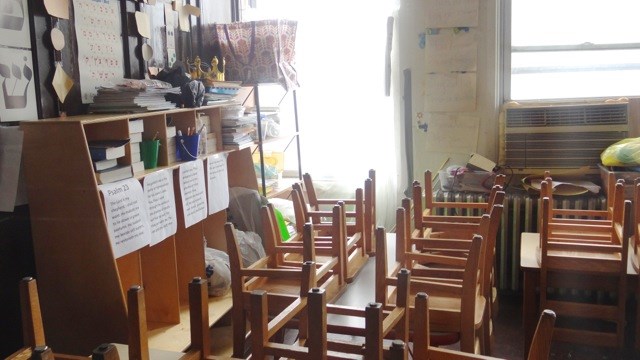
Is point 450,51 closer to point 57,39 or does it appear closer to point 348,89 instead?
point 348,89

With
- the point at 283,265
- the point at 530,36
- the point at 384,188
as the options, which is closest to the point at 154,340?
the point at 283,265

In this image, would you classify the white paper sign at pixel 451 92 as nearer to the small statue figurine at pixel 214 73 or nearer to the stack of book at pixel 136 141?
the small statue figurine at pixel 214 73

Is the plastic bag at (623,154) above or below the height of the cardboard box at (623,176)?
above

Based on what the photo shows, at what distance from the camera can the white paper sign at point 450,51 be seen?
3.69 m

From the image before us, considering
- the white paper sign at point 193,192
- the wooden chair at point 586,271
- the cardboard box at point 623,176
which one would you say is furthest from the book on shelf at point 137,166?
the cardboard box at point 623,176

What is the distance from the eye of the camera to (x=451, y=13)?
3672 millimetres

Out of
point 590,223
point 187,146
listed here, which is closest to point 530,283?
point 590,223

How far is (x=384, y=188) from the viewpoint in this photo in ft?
13.2

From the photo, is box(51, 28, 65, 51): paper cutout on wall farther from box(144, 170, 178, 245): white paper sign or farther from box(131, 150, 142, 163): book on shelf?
box(144, 170, 178, 245): white paper sign

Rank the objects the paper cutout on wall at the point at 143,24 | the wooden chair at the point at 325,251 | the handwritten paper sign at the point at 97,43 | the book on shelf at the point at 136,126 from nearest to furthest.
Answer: the wooden chair at the point at 325,251 → the book on shelf at the point at 136,126 → the handwritten paper sign at the point at 97,43 → the paper cutout on wall at the point at 143,24

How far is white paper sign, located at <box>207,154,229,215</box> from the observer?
2.87 metres

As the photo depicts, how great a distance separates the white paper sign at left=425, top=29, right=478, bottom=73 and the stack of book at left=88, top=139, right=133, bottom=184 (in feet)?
7.33

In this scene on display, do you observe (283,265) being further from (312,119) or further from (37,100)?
(312,119)

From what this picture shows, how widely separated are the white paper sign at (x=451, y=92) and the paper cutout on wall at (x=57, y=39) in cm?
230
